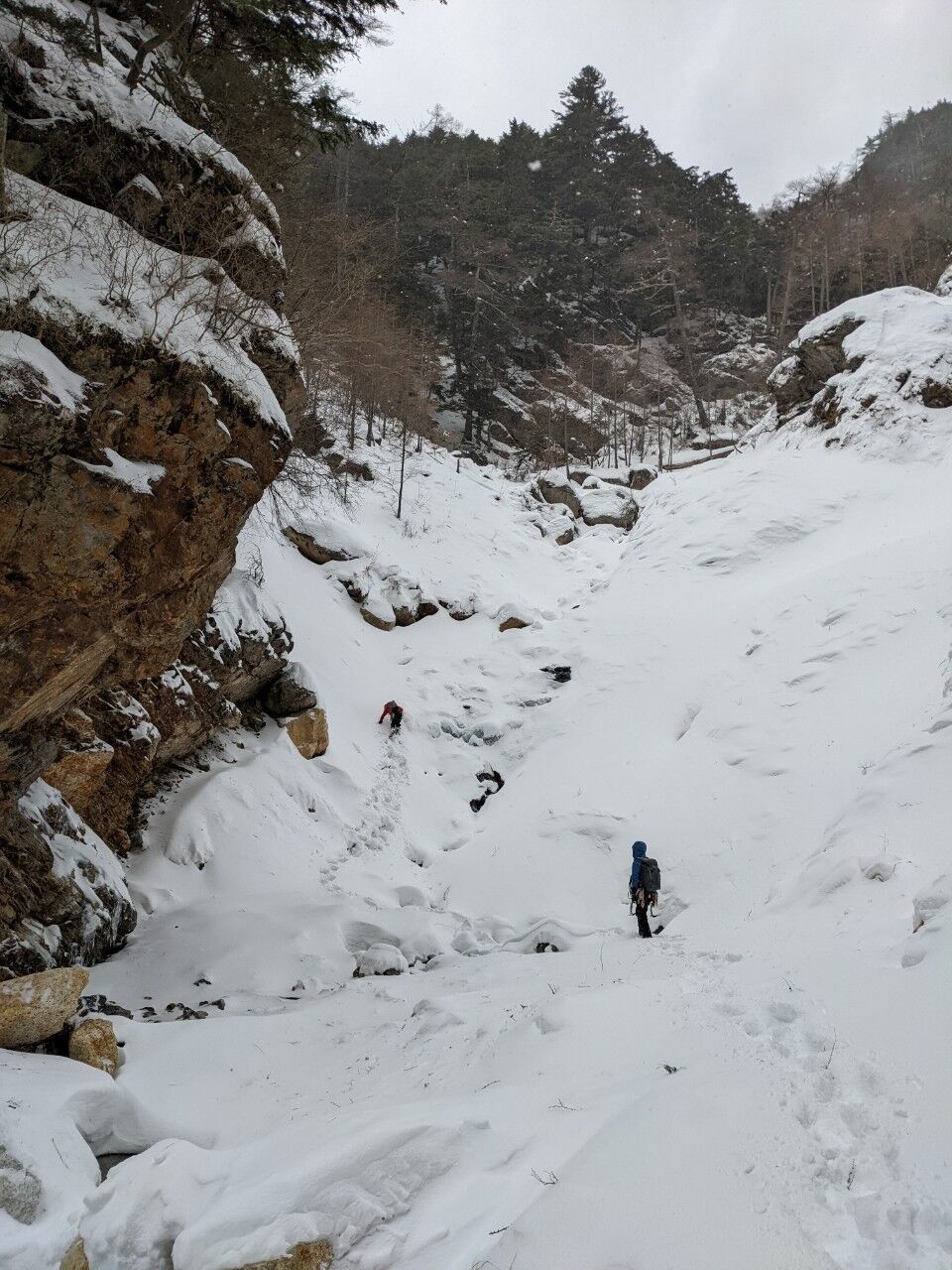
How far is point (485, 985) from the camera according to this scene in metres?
6.66

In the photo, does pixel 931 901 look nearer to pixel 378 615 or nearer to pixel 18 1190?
pixel 18 1190

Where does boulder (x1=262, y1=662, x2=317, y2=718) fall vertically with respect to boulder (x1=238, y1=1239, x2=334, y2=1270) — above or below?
above

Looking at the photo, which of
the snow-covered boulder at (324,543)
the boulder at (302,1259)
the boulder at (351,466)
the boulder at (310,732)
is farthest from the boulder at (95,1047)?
the boulder at (351,466)

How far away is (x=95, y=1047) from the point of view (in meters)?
5.04

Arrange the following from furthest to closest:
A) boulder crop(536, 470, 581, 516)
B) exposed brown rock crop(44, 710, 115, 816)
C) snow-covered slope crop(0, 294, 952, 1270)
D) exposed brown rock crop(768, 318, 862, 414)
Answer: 1. boulder crop(536, 470, 581, 516)
2. exposed brown rock crop(768, 318, 862, 414)
3. exposed brown rock crop(44, 710, 115, 816)
4. snow-covered slope crop(0, 294, 952, 1270)

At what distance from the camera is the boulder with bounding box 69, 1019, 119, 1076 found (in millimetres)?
4973

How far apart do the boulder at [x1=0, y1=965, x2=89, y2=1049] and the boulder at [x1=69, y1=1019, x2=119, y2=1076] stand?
0.18 metres

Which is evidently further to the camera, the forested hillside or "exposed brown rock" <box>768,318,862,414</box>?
the forested hillside

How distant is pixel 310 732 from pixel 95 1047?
7.55m

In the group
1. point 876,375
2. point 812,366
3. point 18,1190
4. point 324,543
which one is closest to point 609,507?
point 812,366

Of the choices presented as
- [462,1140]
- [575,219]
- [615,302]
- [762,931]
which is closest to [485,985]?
[762,931]

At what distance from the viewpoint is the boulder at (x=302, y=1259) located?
9.55 feet

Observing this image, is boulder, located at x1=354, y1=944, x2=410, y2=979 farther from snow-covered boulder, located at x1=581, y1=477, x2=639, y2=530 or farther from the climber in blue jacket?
snow-covered boulder, located at x1=581, y1=477, x2=639, y2=530

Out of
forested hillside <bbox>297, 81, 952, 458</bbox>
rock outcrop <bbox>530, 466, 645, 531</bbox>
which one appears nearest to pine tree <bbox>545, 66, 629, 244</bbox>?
forested hillside <bbox>297, 81, 952, 458</bbox>
